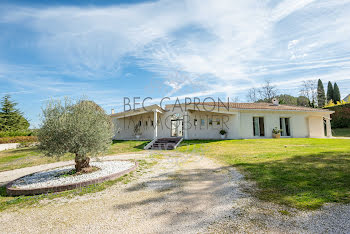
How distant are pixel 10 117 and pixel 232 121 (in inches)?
1184

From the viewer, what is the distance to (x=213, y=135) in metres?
19.0

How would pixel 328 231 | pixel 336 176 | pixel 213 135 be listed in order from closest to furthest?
pixel 328 231
pixel 336 176
pixel 213 135

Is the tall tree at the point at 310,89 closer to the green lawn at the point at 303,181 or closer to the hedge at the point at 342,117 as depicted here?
the hedge at the point at 342,117

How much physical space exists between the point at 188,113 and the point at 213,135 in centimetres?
343

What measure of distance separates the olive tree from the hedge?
108ft

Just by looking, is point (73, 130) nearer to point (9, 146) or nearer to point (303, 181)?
point (303, 181)

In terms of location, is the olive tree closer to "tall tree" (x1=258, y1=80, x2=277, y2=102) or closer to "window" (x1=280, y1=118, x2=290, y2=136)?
"window" (x1=280, y1=118, x2=290, y2=136)

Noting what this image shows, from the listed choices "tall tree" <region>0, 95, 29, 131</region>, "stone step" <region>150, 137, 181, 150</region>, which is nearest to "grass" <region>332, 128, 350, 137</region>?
"stone step" <region>150, 137, 181, 150</region>

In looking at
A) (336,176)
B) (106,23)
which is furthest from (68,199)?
(106,23)

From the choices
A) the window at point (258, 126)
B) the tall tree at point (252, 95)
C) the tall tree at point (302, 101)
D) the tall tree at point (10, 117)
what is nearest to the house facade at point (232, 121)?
the window at point (258, 126)

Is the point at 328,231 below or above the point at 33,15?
below

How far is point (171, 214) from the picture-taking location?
Result: 354 cm

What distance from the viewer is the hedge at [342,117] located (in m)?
26.0

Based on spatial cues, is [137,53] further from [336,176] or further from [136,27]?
[336,176]
